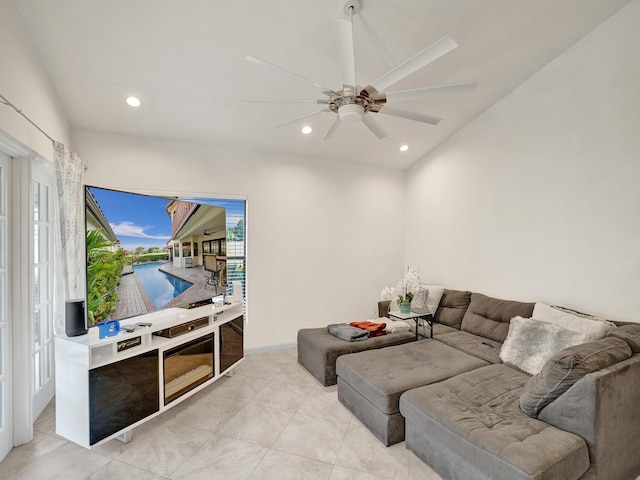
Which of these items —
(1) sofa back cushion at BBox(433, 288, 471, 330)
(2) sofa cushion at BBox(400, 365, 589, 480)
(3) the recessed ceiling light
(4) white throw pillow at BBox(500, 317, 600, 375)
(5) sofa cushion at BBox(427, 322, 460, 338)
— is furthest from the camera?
(1) sofa back cushion at BBox(433, 288, 471, 330)

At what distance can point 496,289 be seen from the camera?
12.0 ft

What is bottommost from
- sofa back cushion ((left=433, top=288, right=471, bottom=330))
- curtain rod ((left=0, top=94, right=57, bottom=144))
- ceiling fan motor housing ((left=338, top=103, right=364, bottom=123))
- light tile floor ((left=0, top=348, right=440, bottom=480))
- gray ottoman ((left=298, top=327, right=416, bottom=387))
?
light tile floor ((left=0, top=348, right=440, bottom=480))

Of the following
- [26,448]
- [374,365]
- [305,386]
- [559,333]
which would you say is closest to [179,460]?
[26,448]

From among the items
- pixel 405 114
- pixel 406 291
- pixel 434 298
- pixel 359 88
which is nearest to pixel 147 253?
pixel 359 88

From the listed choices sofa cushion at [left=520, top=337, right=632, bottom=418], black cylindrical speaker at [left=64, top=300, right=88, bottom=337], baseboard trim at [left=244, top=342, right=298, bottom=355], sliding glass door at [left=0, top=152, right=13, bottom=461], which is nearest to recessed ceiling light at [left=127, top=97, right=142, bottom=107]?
sliding glass door at [left=0, top=152, right=13, bottom=461]

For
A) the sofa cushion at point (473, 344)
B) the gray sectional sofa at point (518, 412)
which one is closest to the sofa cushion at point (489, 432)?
the gray sectional sofa at point (518, 412)

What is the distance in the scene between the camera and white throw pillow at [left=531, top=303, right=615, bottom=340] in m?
2.24

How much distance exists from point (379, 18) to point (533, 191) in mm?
2426

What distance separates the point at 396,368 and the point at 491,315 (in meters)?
1.54

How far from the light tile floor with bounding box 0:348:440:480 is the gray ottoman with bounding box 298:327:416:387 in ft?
0.91

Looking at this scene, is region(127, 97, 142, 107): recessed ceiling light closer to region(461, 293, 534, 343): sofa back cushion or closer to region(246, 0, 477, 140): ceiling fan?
region(246, 0, 477, 140): ceiling fan

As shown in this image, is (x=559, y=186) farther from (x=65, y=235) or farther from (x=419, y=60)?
(x=65, y=235)

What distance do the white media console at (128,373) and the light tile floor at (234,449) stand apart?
16 centimetres

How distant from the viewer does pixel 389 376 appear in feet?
7.84
